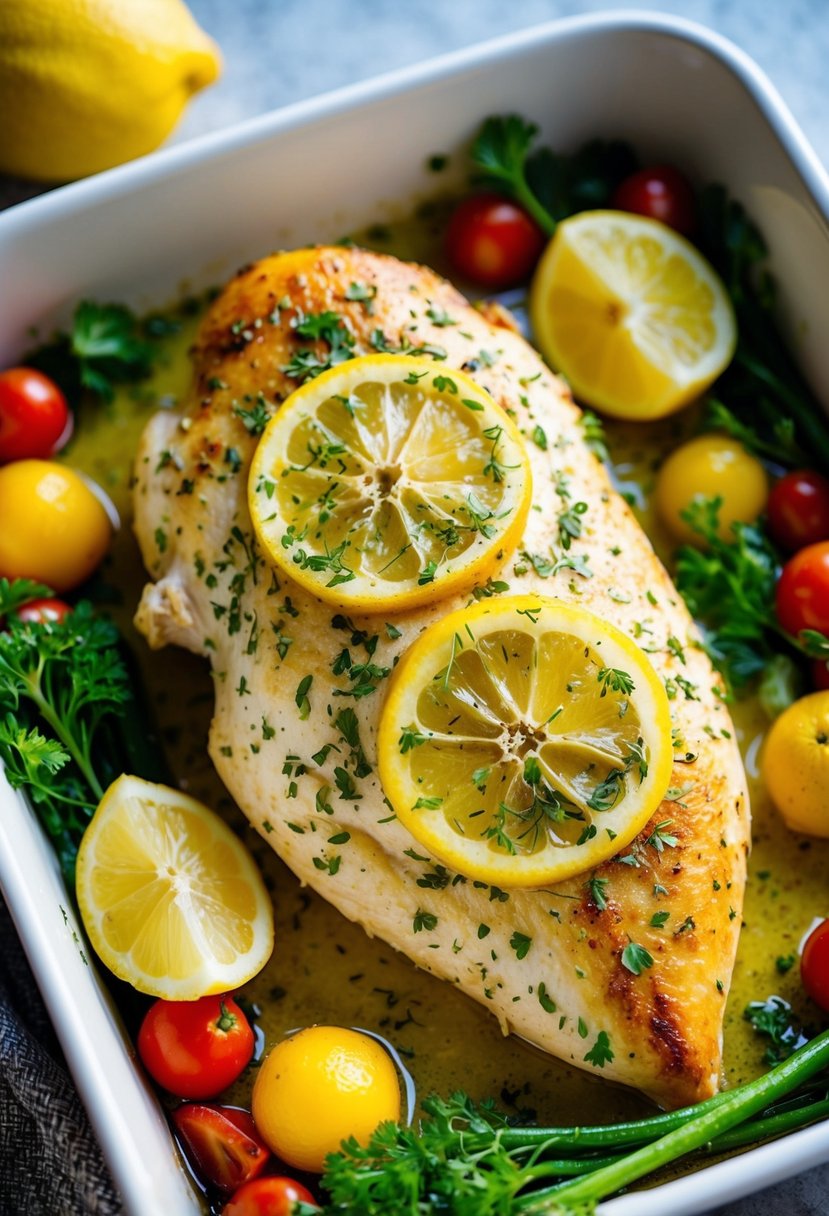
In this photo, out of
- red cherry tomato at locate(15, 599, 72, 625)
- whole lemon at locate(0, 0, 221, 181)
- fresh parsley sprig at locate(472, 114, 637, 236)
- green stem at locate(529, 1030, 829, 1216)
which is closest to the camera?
green stem at locate(529, 1030, 829, 1216)

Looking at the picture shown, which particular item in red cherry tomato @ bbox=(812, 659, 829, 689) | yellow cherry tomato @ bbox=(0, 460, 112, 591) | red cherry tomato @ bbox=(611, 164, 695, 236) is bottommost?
yellow cherry tomato @ bbox=(0, 460, 112, 591)

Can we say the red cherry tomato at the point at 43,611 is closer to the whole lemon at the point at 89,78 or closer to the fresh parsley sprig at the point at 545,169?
the whole lemon at the point at 89,78

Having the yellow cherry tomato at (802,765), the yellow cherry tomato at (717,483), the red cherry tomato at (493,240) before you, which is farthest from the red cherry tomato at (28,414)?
the yellow cherry tomato at (802,765)

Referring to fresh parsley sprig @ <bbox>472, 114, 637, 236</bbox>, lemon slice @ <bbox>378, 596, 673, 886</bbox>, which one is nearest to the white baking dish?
fresh parsley sprig @ <bbox>472, 114, 637, 236</bbox>

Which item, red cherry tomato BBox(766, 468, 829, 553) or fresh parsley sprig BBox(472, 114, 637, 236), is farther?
fresh parsley sprig BBox(472, 114, 637, 236)

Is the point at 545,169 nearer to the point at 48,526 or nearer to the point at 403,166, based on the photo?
the point at 403,166

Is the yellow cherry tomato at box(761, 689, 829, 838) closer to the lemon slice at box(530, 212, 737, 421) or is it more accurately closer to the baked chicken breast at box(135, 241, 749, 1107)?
the baked chicken breast at box(135, 241, 749, 1107)
